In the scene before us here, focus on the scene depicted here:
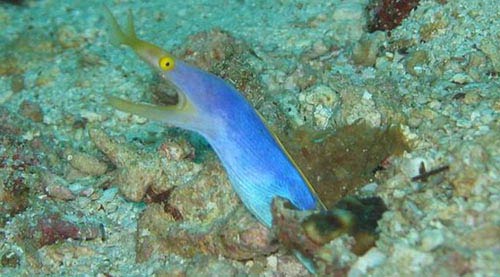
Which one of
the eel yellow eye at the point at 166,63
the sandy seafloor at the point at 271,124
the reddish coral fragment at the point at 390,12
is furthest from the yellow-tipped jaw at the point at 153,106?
the reddish coral fragment at the point at 390,12

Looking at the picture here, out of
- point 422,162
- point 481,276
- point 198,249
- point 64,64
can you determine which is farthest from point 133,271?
point 64,64

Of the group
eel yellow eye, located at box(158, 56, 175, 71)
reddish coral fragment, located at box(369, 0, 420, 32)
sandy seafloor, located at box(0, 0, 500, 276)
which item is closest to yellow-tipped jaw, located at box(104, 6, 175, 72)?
eel yellow eye, located at box(158, 56, 175, 71)

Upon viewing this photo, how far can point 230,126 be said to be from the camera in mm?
2291

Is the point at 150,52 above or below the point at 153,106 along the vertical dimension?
above

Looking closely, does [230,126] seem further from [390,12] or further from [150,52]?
[390,12]

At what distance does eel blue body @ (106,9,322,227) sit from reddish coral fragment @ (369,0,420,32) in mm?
2454

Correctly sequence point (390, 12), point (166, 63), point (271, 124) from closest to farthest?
point (166, 63)
point (271, 124)
point (390, 12)

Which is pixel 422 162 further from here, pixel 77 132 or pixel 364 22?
pixel 77 132

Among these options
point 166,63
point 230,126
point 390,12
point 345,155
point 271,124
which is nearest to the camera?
point 166,63

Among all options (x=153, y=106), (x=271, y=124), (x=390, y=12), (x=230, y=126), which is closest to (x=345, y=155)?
(x=271, y=124)

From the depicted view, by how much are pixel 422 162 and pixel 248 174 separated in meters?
0.78

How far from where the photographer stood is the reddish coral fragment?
4383 millimetres

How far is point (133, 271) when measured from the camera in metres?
2.94

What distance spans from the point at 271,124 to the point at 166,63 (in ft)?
3.52
